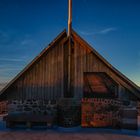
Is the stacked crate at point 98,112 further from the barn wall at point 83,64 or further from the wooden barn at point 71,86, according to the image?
the barn wall at point 83,64

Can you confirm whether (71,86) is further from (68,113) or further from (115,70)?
(115,70)

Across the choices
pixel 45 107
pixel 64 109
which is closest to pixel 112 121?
pixel 64 109

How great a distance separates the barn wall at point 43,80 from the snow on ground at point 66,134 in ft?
6.07

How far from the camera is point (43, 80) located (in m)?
10.6

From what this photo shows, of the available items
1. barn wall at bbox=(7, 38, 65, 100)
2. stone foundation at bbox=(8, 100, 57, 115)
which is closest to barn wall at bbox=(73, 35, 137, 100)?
barn wall at bbox=(7, 38, 65, 100)

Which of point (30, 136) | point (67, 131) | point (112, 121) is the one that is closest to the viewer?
point (30, 136)

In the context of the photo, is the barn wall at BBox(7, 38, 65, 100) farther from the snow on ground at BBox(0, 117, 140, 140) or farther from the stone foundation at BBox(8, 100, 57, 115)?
the snow on ground at BBox(0, 117, 140, 140)

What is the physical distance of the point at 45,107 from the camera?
10320 millimetres

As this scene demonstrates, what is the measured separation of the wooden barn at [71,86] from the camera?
999cm

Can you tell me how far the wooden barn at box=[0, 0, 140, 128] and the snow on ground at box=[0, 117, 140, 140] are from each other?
63 centimetres

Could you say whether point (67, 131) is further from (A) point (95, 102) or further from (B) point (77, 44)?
(B) point (77, 44)

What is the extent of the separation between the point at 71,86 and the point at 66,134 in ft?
8.88

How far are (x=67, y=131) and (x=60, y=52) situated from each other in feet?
13.7

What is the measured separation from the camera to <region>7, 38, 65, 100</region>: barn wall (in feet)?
34.6
